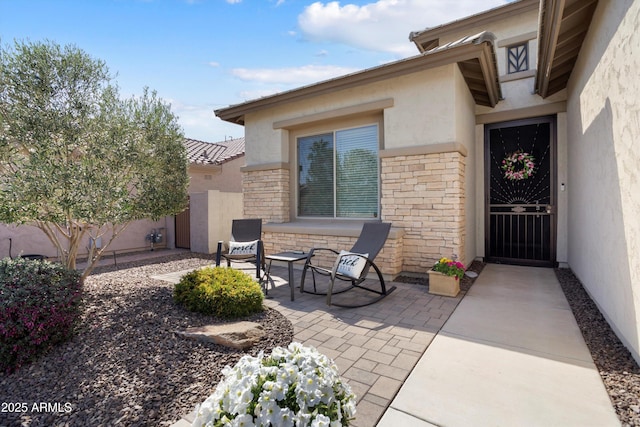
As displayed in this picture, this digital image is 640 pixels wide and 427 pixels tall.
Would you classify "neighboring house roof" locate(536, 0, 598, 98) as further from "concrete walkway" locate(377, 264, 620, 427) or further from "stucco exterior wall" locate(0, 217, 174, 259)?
"stucco exterior wall" locate(0, 217, 174, 259)

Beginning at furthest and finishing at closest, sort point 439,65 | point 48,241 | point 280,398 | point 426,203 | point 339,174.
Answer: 1. point 48,241
2. point 339,174
3. point 426,203
4. point 439,65
5. point 280,398

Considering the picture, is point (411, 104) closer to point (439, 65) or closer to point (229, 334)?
point (439, 65)

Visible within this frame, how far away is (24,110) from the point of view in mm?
3123

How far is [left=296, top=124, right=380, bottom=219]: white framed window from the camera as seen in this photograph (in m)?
6.16

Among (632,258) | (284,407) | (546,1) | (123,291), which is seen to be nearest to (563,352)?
(632,258)

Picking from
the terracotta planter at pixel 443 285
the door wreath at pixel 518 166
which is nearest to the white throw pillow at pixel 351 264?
the terracotta planter at pixel 443 285

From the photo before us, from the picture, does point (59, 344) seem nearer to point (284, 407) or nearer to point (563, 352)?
point (284, 407)

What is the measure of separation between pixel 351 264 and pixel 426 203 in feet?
6.20

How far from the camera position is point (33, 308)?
251 cm

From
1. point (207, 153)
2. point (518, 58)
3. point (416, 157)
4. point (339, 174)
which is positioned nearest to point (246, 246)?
point (339, 174)

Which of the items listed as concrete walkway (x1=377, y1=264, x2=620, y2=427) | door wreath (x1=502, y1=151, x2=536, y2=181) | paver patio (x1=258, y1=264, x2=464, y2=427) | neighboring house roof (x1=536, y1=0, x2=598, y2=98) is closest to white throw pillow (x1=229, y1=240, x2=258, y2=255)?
paver patio (x1=258, y1=264, x2=464, y2=427)

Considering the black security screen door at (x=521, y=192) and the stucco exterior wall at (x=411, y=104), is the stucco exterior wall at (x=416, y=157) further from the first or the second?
the black security screen door at (x=521, y=192)

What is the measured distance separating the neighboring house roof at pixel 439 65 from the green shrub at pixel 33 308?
195 inches

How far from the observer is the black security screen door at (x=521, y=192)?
6.47 metres
